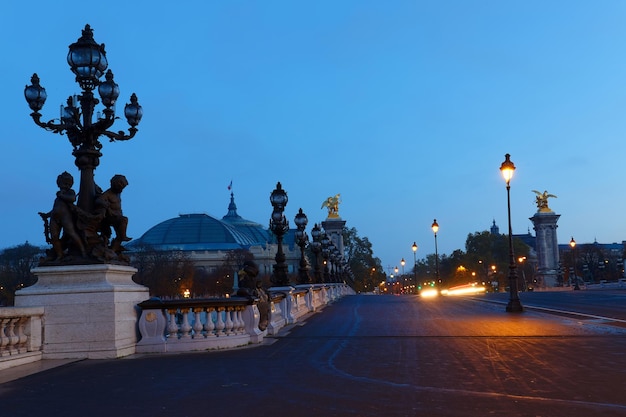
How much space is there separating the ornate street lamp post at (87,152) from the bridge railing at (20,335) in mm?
1359

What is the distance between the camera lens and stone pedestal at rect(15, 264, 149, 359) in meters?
12.3

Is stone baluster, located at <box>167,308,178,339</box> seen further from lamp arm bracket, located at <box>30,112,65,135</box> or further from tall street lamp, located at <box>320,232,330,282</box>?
tall street lamp, located at <box>320,232,330,282</box>

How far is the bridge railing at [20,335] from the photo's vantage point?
10.9 m

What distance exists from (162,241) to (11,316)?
189954mm

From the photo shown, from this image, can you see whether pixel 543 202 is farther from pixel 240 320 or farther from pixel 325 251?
pixel 240 320

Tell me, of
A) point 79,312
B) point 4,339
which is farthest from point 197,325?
point 4,339

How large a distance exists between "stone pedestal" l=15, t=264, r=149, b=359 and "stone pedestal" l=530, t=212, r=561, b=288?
12375 centimetres

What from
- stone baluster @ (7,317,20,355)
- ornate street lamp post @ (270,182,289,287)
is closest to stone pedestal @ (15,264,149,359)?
stone baluster @ (7,317,20,355)

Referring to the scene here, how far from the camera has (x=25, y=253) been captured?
301 ft

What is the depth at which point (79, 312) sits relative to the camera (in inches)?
488

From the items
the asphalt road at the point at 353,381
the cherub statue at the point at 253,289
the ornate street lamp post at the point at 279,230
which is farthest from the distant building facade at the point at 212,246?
the asphalt road at the point at 353,381

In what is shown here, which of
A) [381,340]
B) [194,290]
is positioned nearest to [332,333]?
[381,340]

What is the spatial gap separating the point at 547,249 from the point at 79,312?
128109 millimetres

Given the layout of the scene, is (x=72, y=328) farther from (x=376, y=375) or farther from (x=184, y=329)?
(x=376, y=375)
